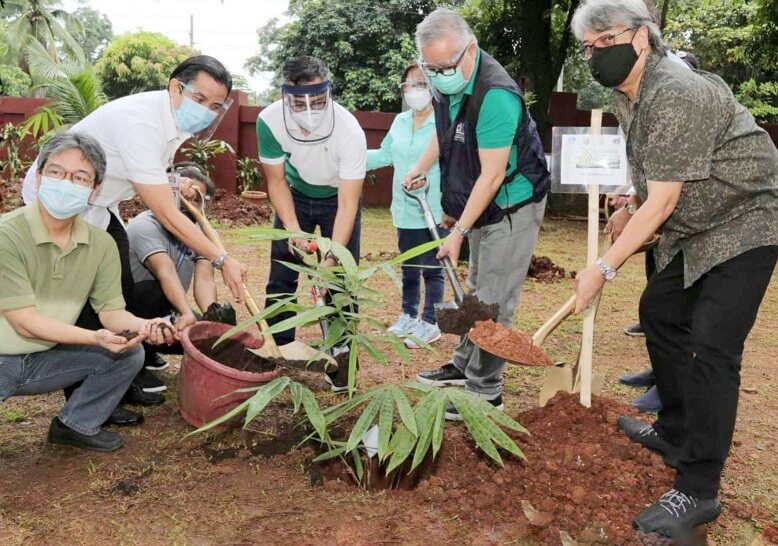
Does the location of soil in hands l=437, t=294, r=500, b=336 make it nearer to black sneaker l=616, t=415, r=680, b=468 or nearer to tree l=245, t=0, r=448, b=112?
black sneaker l=616, t=415, r=680, b=468

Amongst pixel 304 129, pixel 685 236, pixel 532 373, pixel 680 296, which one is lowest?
pixel 532 373

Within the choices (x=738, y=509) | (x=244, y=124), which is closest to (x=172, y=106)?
(x=738, y=509)

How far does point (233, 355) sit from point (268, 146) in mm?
1145

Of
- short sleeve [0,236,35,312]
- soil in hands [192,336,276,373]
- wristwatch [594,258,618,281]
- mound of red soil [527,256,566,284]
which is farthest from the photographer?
mound of red soil [527,256,566,284]

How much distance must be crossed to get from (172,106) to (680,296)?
2.23 metres

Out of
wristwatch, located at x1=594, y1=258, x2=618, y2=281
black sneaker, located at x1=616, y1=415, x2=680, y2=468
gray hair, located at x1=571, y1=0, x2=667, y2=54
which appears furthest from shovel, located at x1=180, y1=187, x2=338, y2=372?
gray hair, located at x1=571, y1=0, x2=667, y2=54

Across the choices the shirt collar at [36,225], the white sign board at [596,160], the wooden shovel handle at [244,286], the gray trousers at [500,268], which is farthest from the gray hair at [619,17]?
the shirt collar at [36,225]

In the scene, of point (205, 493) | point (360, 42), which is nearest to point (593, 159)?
point (205, 493)

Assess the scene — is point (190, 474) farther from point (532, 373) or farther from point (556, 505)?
point (532, 373)

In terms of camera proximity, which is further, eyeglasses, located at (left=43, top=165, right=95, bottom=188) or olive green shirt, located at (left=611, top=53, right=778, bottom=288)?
eyeglasses, located at (left=43, top=165, right=95, bottom=188)

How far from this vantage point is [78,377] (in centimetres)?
289

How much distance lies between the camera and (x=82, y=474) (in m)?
2.74

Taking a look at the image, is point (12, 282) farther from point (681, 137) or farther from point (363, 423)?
point (681, 137)

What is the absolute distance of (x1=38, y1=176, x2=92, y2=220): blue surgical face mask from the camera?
8.73 ft
